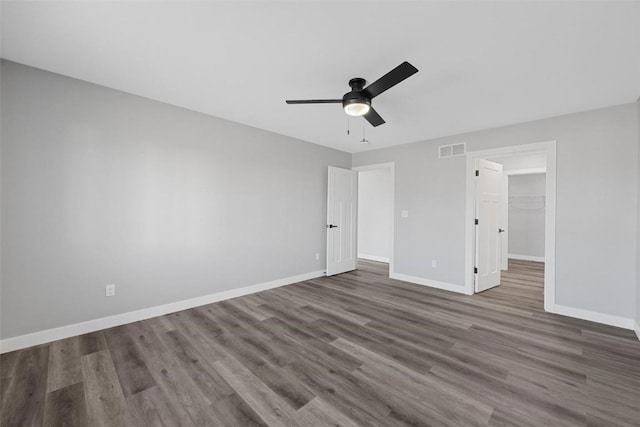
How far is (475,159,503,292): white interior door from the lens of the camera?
427cm

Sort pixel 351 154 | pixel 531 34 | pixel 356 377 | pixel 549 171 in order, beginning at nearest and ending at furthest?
pixel 531 34
pixel 356 377
pixel 549 171
pixel 351 154

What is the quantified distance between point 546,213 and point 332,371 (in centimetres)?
353

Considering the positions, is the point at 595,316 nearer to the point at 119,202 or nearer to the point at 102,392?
the point at 102,392

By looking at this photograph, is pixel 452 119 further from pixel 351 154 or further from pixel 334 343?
pixel 334 343

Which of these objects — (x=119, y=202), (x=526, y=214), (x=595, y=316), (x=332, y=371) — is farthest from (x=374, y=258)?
(x=119, y=202)

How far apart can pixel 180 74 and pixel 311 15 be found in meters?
1.53

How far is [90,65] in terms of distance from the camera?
2.43 metres

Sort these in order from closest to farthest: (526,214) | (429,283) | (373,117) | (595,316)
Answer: (373,117) < (595,316) < (429,283) < (526,214)

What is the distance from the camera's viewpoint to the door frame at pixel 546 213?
348 cm

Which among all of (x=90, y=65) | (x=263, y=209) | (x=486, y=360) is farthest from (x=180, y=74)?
(x=486, y=360)

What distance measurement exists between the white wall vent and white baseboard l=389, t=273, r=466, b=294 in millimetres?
2184

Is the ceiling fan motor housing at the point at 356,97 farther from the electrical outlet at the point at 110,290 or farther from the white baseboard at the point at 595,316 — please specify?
the white baseboard at the point at 595,316

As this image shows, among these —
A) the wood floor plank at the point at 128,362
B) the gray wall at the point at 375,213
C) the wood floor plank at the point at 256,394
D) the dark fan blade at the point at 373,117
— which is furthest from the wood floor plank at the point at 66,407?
the gray wall at the point at 375,213

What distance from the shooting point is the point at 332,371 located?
7.01 ft
